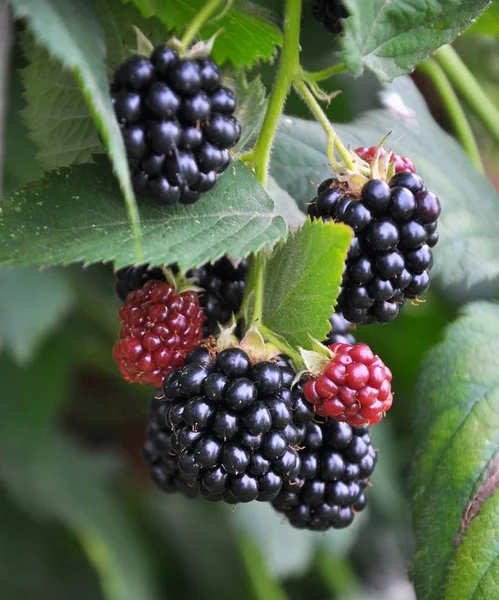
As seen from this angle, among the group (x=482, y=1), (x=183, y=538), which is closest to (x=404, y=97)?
(x=482, y=1)

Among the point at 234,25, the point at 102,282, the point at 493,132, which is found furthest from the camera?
the point at 102,282

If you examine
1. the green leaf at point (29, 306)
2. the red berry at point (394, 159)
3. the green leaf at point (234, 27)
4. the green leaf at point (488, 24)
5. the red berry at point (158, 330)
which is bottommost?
the green leaf at point (29, 306)

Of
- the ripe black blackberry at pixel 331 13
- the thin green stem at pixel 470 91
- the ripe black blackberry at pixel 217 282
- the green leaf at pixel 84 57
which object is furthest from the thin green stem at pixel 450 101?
the green leaf at pixel 84 57

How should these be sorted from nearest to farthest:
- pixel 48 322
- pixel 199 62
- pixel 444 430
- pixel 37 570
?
pixel 199 62
pixel 444 430
pixel 48 322
pixel 37 570

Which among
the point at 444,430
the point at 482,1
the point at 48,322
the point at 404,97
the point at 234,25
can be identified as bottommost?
the point at 48,322

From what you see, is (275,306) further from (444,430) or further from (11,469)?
(11,469)

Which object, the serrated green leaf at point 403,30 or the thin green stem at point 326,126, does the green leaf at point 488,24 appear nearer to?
the serrated green leaf at point 403,30

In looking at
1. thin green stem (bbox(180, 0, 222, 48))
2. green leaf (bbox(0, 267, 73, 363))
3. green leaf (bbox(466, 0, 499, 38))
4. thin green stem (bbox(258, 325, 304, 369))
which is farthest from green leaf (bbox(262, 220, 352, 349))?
green leaf (bbox(0, 267, 73, 363))
